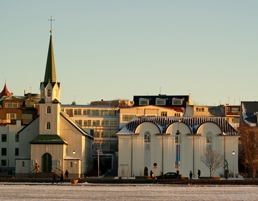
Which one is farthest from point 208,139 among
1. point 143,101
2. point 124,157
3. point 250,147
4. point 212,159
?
point 143,101

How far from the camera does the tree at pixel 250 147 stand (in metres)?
127

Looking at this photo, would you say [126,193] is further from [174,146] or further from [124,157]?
[174,146]

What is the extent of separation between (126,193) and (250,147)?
49940 millimetres

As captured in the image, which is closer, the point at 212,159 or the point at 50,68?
the point at 212,159

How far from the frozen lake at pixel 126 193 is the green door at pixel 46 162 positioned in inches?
1110

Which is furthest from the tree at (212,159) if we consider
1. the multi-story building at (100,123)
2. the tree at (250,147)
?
the multi-story building at (100,123)

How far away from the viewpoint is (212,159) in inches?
4872

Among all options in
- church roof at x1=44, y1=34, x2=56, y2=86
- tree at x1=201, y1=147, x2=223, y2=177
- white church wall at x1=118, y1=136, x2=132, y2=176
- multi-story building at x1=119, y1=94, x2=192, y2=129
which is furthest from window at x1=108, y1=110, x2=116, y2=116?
tree at x1=201, y1=147, x2=223, y2=177

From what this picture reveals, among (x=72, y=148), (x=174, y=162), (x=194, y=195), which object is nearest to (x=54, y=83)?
(x=72, y=148)

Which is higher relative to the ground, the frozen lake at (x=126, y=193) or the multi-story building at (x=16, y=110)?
the multi-story building at (x=16, y=110)

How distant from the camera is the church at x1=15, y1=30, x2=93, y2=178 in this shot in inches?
5002

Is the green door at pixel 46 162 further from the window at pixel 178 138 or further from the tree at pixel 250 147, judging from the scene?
the tree at pixel 250 147

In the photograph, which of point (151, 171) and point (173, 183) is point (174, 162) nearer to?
point (151, 171)

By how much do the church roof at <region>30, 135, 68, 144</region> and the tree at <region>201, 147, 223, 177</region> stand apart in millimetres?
19629
